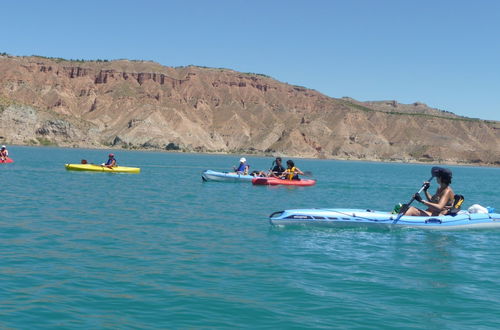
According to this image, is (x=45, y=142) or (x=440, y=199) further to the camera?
(x=45, y=142)

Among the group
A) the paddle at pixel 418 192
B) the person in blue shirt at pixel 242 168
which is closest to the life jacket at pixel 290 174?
the person in blue shirt at pixel 242 168

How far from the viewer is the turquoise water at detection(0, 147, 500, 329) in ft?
33.1

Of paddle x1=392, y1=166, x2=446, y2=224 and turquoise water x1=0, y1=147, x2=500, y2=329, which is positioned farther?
paddle x1=392, y1=166, x2=446, y2=224

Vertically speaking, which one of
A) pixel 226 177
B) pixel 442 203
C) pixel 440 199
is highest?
pixel 440 199

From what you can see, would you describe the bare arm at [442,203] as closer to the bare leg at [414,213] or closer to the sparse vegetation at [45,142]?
the bare leg at [414,213]

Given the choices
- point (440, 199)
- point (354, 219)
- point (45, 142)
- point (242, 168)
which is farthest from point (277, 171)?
point (45, 142)

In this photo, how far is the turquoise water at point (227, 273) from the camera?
10.1 m

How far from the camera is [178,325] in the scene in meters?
9.51

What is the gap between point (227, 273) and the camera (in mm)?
13031

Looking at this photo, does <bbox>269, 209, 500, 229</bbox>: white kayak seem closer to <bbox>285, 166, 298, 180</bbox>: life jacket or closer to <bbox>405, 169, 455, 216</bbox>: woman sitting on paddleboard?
<bbox>405, 169, 455, 216</bbox>: woman sitting on paddleboard

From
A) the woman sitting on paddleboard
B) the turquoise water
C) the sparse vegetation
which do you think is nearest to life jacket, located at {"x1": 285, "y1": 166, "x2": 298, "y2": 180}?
the turquoise water

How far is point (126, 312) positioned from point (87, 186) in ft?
84.1

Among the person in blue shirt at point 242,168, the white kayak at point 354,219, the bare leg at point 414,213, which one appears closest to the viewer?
the white kayak at point 354,219

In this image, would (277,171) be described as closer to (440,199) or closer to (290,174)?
(290,174)
